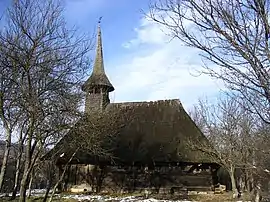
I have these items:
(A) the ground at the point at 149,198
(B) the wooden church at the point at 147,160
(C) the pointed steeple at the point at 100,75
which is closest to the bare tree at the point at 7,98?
(A) the ground at the point at 149,198

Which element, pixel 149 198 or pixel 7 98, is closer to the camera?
pixel 7 98

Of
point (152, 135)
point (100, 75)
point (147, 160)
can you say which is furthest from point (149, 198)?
point (100, 75)

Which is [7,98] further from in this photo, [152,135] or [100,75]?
[100,75]

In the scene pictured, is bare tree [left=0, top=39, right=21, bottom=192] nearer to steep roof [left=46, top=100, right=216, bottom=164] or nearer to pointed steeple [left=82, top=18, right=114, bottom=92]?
steep roof [left=46, top=100, right=216, bottom=164]

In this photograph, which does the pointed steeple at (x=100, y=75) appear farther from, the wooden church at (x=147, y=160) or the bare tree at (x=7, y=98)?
the bare tree at (x=7, y=98)

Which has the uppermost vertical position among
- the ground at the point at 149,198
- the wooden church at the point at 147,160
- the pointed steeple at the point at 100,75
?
the pointed steeple at the point at 100,75

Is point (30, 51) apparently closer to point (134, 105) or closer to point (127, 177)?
point (127, 177)

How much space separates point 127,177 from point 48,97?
1464 cm

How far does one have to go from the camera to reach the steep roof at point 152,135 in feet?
76.9

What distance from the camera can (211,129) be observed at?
84.9 ft

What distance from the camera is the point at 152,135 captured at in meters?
25.4

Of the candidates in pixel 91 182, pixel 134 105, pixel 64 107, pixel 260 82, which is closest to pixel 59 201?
pixel 91 182

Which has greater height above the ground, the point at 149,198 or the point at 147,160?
the point at 147,160

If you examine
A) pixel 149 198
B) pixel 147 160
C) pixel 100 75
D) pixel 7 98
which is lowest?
pixel 149 198
